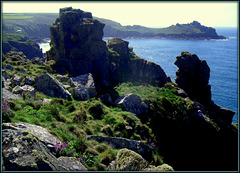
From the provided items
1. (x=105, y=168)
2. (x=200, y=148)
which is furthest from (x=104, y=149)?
(x=200, y=148)

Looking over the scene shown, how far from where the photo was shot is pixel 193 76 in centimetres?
5353

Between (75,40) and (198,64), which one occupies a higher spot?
(75,40)

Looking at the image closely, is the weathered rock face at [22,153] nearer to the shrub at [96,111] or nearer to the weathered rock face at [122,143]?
the weathered rock face at [122,143]

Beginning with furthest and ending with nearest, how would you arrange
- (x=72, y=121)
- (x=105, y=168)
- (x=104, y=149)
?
(x=72, y=121), (x=104, y=149), (x=105, y=168)

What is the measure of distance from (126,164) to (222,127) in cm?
4300

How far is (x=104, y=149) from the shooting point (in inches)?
523

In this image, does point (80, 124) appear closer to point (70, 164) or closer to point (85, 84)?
point (70, 164)

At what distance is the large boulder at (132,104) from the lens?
1075 inches

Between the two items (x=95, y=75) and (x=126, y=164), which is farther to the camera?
(x=95, y=75)

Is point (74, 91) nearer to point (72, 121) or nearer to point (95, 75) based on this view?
point (72, 121)

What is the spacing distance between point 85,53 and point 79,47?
2.27 meters

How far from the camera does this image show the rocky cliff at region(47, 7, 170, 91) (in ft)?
141

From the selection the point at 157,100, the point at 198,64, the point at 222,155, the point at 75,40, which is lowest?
the point at 222,155

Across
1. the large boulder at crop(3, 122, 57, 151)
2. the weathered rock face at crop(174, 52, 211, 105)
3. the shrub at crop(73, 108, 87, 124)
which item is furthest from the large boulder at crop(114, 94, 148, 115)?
the weathered rock face at crop(174, 52, 211, 105)
